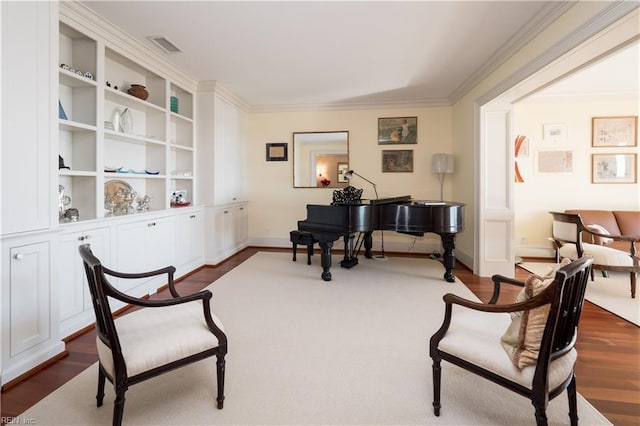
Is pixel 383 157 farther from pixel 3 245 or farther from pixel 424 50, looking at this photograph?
pixel 3 245

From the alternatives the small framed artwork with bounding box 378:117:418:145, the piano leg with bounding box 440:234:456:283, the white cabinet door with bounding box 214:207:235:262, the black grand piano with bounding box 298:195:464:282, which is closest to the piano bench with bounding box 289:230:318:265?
the black grand piano with bounding box 298:195:464:282

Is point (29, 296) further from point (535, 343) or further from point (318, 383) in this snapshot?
point (535, 343)

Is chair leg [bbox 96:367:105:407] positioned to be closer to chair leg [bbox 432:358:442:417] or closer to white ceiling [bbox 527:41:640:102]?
chair leg [bbox 432:358:442:417]

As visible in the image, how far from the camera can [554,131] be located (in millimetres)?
4859

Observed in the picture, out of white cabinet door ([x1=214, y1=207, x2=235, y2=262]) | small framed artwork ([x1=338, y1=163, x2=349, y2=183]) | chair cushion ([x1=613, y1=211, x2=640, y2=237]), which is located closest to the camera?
chair cushion ([x1=613, y1=211, x2=640, y2=237])

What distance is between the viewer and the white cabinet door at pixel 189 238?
3986 millimetres

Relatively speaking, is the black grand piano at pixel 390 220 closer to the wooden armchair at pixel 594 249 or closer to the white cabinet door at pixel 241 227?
the wooden armchair at pixel 594 249

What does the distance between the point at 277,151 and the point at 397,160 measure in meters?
2.22

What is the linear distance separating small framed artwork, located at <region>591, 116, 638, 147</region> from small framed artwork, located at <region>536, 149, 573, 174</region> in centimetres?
41

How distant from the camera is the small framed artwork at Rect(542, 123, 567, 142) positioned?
4840mm

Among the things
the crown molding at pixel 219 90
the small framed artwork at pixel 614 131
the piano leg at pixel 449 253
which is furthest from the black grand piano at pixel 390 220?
the small framed artwork at pixel 614 131

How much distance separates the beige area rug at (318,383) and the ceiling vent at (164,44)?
9.07ft

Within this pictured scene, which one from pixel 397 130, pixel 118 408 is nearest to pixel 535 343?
pixel 118 408

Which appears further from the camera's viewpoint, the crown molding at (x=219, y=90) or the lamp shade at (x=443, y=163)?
the lamp shade at (x=443, y=163)
